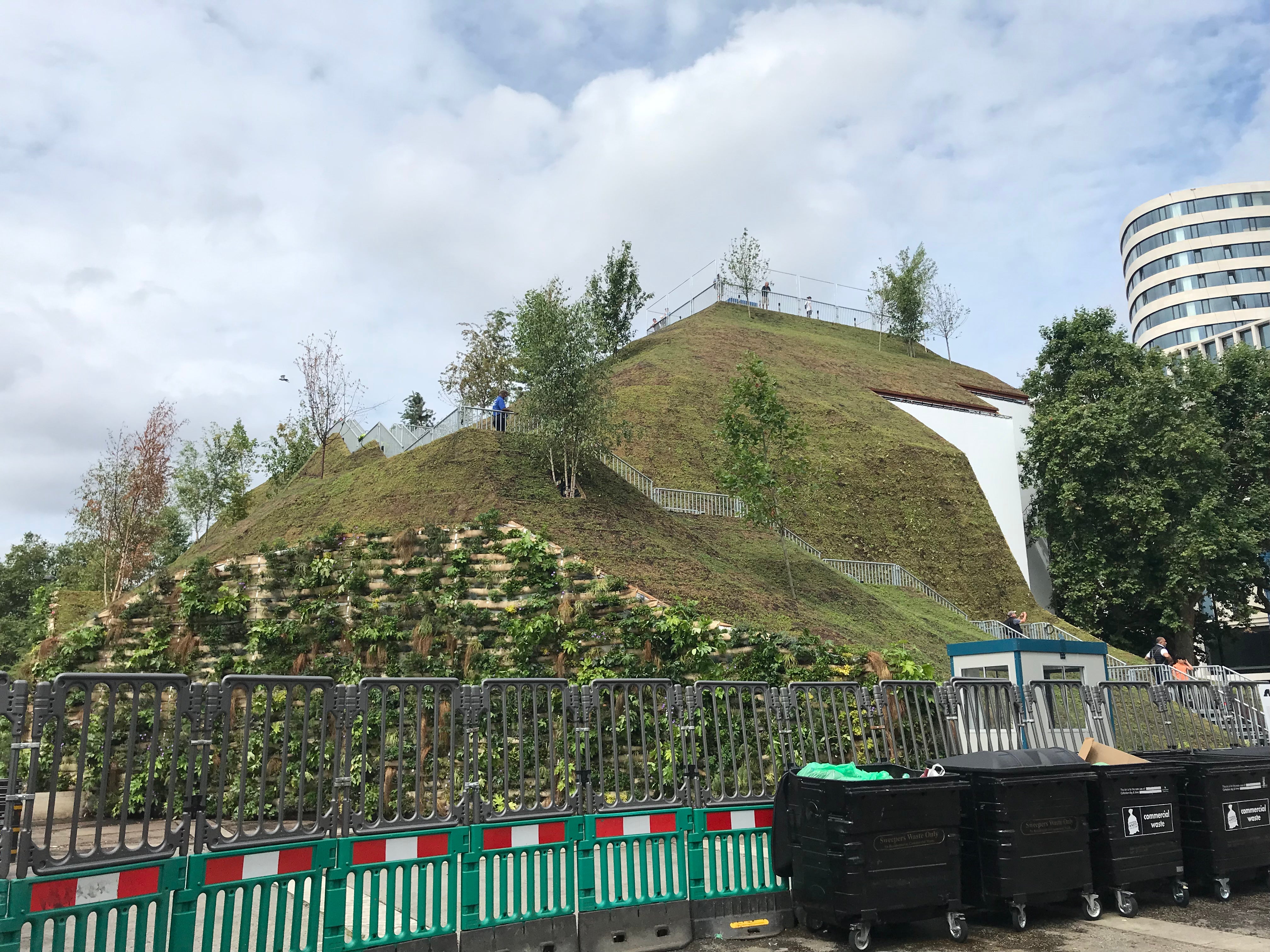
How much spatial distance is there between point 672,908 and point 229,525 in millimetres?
33314

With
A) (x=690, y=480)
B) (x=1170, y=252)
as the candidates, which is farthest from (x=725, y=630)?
(x=1170, y=252)

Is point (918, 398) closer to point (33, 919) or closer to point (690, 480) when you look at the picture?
point (690, 480)

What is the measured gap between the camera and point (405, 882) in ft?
19.2

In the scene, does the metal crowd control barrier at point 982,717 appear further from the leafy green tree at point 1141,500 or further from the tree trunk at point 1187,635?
the tree trunk at point 1187,635

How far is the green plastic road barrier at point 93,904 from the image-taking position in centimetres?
443

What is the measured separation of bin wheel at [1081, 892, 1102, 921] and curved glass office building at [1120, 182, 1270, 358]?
8274 centimetres

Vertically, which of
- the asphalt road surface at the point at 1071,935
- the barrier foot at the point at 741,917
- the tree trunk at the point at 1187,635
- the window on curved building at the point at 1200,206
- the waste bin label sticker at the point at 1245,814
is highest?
the window on curved building at the point at 1200,206

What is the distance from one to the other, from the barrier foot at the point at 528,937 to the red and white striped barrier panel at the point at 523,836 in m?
0.52

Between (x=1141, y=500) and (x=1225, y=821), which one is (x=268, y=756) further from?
(x=1141, y=500)

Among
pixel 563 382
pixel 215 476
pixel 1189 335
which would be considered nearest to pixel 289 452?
pixel 215 476

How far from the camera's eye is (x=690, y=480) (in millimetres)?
31797

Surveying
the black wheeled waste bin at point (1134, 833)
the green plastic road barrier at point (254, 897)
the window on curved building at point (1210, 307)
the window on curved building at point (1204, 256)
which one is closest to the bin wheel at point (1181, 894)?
the black wheeled waste bin at point (1134, 833)

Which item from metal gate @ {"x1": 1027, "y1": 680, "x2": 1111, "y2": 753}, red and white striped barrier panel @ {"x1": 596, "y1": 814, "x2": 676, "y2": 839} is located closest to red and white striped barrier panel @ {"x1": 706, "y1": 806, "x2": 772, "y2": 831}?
red and white striped barrier panel @ {"x1": 596, "y1": 814, "x2": 676, "y2": 839}

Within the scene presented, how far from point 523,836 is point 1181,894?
5.96m
